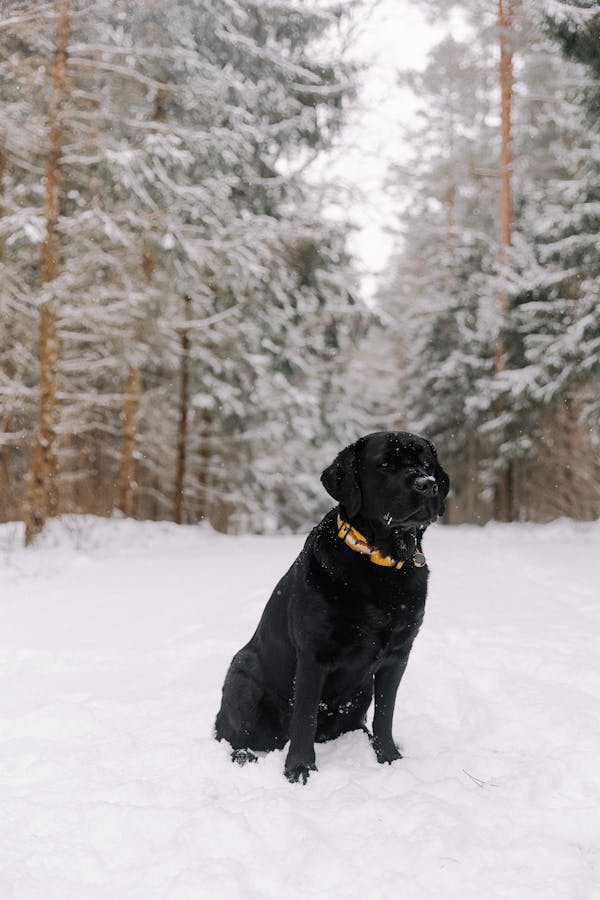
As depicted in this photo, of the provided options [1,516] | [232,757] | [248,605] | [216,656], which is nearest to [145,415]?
[1,516]

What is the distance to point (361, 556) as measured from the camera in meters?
2.93

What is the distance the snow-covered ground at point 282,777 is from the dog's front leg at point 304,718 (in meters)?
0.10

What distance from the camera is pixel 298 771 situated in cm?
285

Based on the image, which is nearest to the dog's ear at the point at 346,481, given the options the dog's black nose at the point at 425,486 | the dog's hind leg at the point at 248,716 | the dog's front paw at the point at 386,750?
the dog's black nose at the point at 425,486

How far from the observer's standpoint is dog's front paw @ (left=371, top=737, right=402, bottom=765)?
3080 millimetres

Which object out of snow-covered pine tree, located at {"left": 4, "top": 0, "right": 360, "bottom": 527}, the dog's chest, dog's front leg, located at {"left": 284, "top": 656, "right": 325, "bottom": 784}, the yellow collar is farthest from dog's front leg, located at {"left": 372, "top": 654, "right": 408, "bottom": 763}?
snow-covered pine tree, located at {"left": 4, "top": 0, "right": 360, "bottom": 527}

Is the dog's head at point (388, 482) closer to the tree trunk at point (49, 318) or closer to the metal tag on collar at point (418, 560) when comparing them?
the metal tag on collar at point (418, 560)

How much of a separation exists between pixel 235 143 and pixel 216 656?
8919 millimetres

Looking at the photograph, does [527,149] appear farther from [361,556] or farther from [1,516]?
[361,556]

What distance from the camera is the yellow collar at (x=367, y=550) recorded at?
2.91 metres

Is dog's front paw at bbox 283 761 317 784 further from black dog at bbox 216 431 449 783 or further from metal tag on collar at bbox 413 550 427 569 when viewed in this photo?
metal tag on collar at bbox 413 550 427 569

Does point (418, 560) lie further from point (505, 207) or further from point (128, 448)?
point (505, 207)

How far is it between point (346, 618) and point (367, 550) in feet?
0.98

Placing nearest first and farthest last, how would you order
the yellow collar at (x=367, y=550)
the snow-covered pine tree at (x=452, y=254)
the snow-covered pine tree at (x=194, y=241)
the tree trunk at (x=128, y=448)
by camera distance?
the yellow collar at (x=367, y=550) → the snow-covered pine tree at (x=194, y=241) → the tree trunk at (x=128, y=448) → the snow-covered pine tree at (x=452, y=254)
